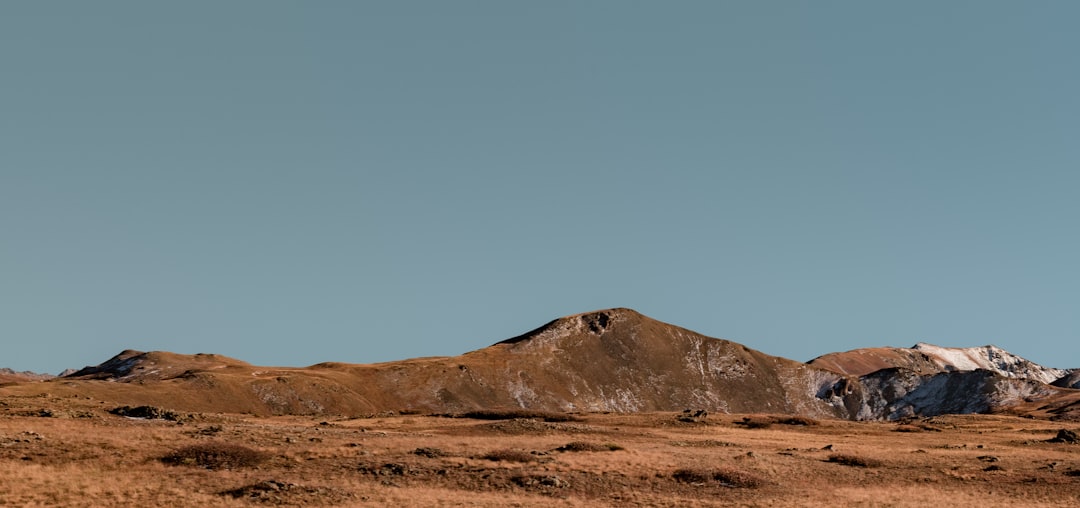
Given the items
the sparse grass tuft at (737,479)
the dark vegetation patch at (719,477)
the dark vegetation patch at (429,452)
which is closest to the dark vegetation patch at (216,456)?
the dark vegetation patch at (429,452)

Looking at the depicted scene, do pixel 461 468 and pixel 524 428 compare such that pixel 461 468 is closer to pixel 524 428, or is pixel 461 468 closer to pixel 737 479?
pixel 737 479

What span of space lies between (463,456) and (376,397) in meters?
113

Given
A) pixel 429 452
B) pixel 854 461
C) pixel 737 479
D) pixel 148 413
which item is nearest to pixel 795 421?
pixel 854 461

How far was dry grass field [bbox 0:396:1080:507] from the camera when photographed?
172 ft

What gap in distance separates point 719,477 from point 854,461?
16.9 m

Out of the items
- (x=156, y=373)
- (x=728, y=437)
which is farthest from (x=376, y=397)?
(x=728, y=437)

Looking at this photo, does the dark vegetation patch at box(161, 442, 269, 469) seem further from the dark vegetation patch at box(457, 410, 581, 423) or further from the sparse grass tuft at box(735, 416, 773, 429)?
the sparse grass tuft at box(735, 416, 773, 429)

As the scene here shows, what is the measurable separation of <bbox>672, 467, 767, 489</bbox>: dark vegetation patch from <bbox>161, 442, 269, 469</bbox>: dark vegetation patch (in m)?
26.1

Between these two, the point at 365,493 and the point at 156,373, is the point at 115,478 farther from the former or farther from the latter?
the point at 156,373

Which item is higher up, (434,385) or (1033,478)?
(434,385)

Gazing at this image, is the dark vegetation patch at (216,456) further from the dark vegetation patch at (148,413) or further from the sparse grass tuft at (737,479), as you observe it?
the sparse grass tuft at (737,479)

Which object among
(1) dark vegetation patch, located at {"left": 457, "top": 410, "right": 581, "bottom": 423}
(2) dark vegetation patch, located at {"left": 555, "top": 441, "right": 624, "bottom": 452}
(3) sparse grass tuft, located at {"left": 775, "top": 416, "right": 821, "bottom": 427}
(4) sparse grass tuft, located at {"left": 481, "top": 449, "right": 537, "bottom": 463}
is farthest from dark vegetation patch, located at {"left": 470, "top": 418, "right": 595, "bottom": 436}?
(3) sparse grass tuft, located at {"left": 775, "top": 416, "right": 821, "bottom": 427}

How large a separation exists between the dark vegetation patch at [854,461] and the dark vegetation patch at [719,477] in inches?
522

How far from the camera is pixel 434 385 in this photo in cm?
19000
